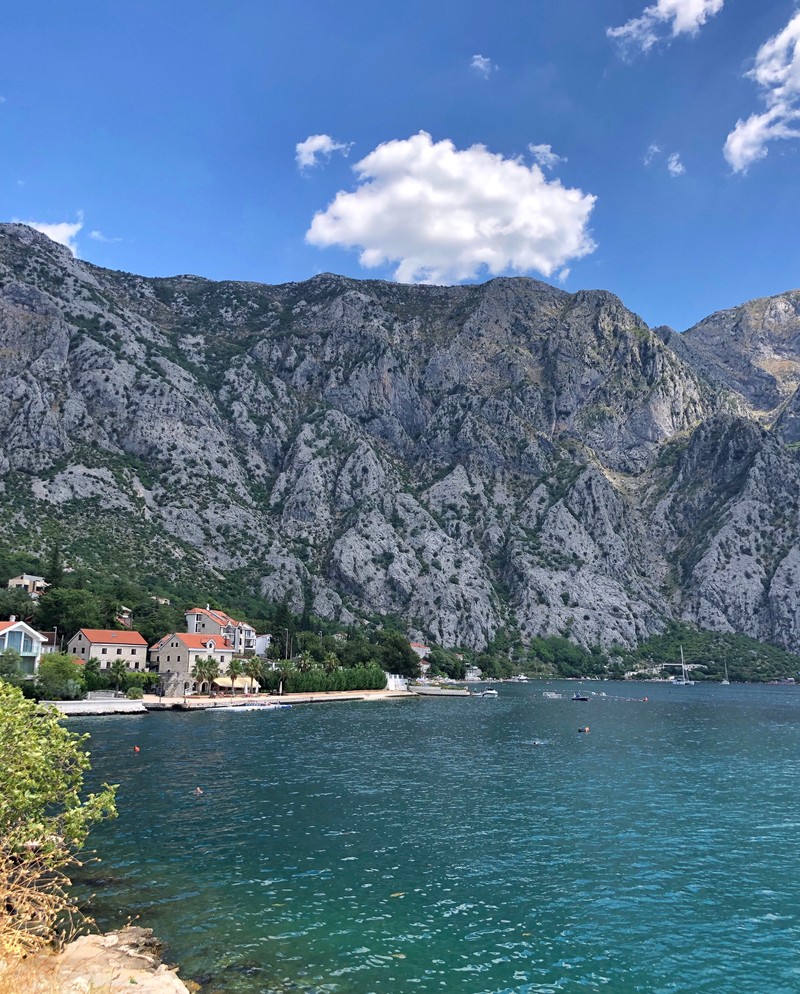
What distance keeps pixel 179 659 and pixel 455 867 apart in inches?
3843

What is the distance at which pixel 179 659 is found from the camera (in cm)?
11950

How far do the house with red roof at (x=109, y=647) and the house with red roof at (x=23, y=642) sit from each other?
14.0m

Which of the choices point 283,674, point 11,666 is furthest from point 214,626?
point 11,666

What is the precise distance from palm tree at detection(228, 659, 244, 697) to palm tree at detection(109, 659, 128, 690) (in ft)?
69.1

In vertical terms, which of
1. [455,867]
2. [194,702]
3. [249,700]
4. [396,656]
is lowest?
[249,700]

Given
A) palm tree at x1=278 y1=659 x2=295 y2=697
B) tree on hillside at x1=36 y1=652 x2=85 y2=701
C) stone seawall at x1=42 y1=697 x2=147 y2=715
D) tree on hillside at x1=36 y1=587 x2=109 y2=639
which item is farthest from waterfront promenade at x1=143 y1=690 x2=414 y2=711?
tree on hillside at x1=36 y1=587 x2=109 y2=639

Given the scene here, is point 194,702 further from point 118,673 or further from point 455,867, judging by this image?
point 455,867

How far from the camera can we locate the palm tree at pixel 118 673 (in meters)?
104

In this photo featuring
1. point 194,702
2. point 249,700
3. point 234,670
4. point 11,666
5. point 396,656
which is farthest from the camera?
point 396,656

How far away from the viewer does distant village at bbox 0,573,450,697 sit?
112 m

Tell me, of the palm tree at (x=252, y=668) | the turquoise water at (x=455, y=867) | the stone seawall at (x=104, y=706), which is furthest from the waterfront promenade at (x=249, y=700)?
the turquoise water at (x=455, y=867)

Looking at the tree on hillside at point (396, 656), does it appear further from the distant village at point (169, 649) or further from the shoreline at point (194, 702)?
the distant village at point (169, 649)

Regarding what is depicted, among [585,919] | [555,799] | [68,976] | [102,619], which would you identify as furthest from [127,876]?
[102,619]

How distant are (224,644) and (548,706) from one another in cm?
6295
